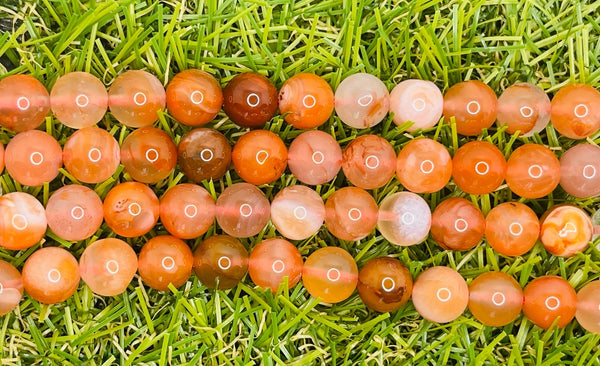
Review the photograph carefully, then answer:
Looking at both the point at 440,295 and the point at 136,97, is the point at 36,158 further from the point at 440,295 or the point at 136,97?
the point at 440,295

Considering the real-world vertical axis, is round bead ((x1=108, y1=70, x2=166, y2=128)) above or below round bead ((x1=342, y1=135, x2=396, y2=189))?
above

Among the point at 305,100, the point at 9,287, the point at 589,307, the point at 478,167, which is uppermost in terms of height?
the point at 305,100

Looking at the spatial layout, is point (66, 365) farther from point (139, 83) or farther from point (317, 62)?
point (317, 62)

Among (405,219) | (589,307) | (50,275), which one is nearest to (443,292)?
(405,219)

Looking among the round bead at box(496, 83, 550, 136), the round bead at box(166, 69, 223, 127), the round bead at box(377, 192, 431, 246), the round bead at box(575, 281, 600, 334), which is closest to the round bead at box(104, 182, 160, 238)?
the round bead at box(166, 69, 223, 127)

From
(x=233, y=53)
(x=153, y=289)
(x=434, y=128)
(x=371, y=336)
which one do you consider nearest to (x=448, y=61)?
(x=434, y=128)

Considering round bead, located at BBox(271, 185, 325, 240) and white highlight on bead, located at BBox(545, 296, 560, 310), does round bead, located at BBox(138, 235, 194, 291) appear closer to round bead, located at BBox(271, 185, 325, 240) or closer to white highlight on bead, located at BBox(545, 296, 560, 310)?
round bead, located at BBox(271, 185, 325, 240)

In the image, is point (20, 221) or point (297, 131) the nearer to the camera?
point (20, 221)
